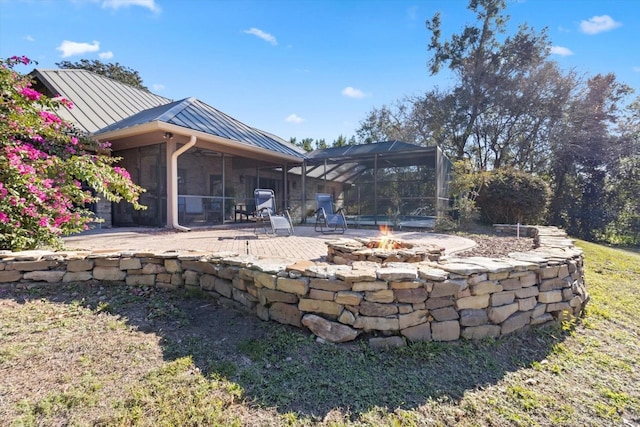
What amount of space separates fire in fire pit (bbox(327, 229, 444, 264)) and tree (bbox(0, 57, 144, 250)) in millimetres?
3174

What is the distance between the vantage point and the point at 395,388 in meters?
1.79

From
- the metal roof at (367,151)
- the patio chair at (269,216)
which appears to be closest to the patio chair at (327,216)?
the patio chair at (269,216)

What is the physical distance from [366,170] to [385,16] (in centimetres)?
487

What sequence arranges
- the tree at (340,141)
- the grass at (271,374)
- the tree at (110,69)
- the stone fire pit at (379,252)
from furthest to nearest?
the tree at (340,141) → the tree at (110,69) → the stone fire pit at (379,252) → the grass at (271,374)

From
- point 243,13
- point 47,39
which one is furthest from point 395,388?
point 47,39

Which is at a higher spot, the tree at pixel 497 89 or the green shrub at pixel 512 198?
the tree at pixel 497 89

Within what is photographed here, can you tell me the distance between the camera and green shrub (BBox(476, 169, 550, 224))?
9234 millimetres

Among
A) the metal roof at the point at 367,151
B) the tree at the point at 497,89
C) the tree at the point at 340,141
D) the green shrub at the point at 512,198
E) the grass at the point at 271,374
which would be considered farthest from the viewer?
the tree at the point at 340,141

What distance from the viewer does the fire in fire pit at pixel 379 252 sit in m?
3.31

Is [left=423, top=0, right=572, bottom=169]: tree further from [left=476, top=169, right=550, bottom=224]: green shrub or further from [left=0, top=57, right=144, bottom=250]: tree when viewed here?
[left=0, top=57, right=144, bottom=250]: tree

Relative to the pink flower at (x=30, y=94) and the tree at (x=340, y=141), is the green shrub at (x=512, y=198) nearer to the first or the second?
the pink flower at (x=30, y=94)

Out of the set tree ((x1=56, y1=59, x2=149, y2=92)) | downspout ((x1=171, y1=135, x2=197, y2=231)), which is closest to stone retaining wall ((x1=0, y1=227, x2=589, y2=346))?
Result: downspout ((x1=171, y1=135, x2=197, y2=231))

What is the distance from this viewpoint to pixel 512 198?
927 cm

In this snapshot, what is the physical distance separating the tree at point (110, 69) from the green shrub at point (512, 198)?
66.3 feet
